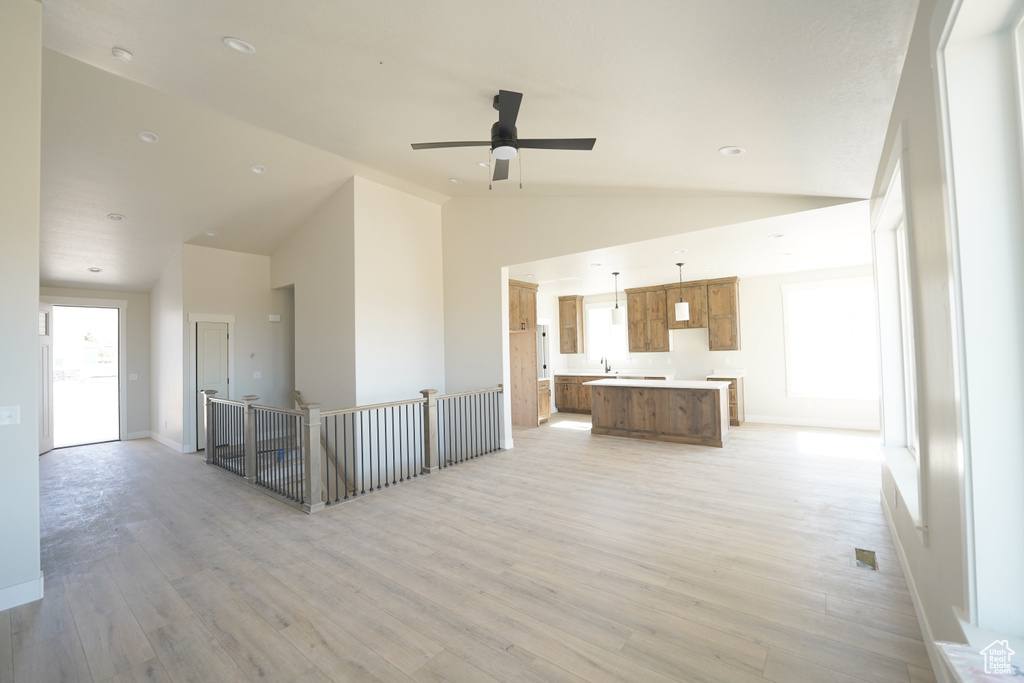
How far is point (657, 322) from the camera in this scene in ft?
28.7

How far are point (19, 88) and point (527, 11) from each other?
3.15m

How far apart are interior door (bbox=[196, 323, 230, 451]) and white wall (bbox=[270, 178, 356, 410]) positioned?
5.44 feet

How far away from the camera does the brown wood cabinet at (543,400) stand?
27.0 ft

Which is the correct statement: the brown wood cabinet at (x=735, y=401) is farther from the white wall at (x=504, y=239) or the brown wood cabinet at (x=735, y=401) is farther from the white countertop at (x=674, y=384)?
the white wall at (x=504, y=239)

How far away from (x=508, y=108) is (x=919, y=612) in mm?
3708

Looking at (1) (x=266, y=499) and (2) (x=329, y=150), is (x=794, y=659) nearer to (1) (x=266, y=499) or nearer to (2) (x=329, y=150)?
(1) (x=266, y=499)

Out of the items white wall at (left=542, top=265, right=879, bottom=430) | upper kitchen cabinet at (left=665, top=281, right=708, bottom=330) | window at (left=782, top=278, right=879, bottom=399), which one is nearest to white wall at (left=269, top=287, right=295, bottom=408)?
upper kitchen cabinet at (left=665, top=281, right=708, bottom=330)

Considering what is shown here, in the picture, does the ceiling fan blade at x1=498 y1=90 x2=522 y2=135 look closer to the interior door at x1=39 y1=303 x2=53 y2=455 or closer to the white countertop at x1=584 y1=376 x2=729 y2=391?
the white countertop at x1=584 y1=376 x2=729 y2=391

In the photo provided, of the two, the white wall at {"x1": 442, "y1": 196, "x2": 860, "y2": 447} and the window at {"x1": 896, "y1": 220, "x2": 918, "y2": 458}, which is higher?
the white wall at {"x1": 442, "y1": 196, "x2": 860, "y2": 447}

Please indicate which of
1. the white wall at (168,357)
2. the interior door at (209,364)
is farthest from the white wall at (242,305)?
the white wall at (168,357)

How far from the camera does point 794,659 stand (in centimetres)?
197

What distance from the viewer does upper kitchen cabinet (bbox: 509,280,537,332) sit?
24.3 ft

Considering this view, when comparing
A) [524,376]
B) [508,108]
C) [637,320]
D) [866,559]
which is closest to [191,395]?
[524,376]

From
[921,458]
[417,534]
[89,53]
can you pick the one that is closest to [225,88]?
[89,53]
